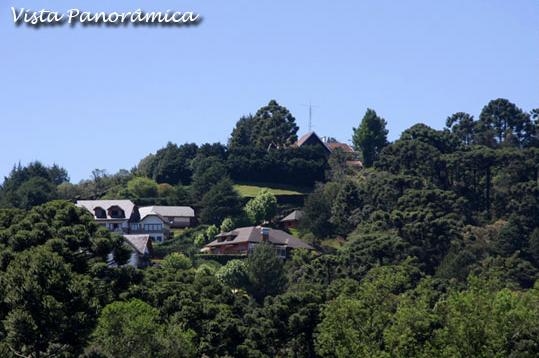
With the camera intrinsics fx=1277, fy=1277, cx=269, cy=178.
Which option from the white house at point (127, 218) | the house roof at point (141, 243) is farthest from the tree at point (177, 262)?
the white house at point (127, 218)

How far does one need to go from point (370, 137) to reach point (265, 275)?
53.9 m

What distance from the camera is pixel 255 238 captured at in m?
117

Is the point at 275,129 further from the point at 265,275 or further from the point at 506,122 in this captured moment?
the point at 265,275

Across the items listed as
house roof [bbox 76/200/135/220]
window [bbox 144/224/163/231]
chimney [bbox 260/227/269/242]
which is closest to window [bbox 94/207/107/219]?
house roof [bbox 76/200/135/220]

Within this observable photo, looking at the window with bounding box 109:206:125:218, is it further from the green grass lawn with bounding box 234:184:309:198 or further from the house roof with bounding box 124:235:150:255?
the house roof with bounding box 124:235:150:255

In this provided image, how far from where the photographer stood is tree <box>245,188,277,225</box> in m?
129

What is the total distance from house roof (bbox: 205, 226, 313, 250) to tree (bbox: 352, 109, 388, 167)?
3085 cm

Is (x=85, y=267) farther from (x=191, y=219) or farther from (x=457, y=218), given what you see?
(x=191, y=219)

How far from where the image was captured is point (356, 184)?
12769cm

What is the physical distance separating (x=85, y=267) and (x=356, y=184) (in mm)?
68000

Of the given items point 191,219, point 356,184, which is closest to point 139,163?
point 191,219

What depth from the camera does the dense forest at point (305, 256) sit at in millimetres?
55312

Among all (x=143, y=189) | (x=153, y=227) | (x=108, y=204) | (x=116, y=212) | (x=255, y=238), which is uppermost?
(x=143, y=189)

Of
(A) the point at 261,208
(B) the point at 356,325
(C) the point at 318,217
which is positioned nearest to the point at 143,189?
(A) the point at 261,208
